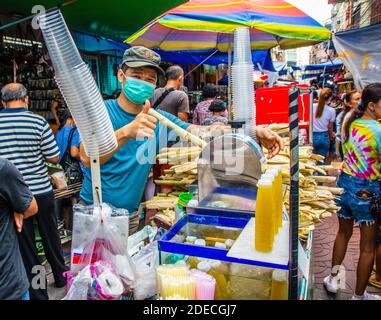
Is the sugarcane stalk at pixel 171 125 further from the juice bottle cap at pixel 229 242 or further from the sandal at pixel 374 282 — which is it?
the sandal at pixel 374 282

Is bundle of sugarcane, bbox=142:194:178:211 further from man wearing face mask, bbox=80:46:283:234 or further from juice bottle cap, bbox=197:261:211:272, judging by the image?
juice bottle cap, bbox=197:261:211:272

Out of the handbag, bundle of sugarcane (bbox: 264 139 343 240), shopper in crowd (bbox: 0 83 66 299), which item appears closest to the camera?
bundle of sugarcane (bbox: 264 139 343 240)

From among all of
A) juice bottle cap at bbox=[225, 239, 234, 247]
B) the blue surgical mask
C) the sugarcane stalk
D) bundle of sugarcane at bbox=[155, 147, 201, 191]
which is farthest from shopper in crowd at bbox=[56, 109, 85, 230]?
juice bottle cap at bbox=[225, 239, 234, 247]

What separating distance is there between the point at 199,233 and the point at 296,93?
79 centimetres

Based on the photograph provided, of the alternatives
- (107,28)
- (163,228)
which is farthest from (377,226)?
(107,28)

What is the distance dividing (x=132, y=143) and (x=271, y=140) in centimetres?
88

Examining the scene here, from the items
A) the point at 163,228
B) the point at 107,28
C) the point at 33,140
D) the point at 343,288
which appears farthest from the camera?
the point at 107,28

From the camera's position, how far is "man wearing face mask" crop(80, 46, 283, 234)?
1965 mm

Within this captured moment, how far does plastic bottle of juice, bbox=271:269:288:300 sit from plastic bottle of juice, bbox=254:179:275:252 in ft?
0.29

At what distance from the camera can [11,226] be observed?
207 centimetres

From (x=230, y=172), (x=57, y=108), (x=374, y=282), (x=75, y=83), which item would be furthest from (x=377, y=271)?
(x=57, y=108)
